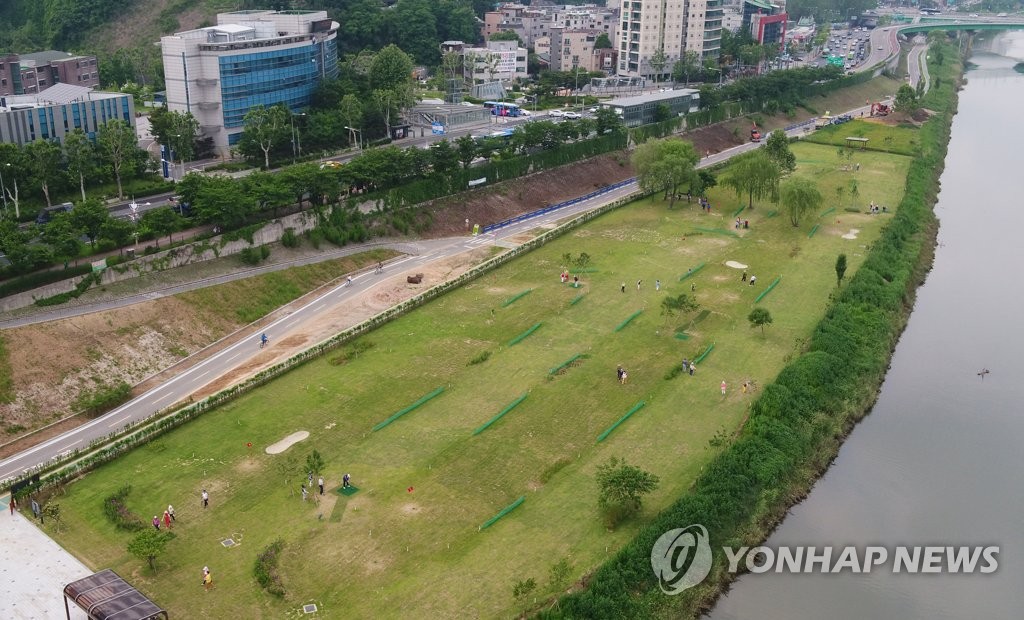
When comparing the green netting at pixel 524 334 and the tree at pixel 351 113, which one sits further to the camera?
the tree at pixel 351 113

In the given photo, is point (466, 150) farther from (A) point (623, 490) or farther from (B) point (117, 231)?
(A) point (623, 490)

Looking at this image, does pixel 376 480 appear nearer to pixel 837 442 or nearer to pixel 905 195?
pixel 837 442

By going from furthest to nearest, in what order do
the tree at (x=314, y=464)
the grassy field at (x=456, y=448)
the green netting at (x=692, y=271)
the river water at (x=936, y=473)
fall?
the green netting at (x=692, y=271) → the tree at (x=314, y=464) → the river water at (x=936, y=473) → the grassy field at (x=456, y=448)

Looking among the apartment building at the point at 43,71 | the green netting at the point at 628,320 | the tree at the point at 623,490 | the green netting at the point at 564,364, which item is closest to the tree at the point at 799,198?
the green netting at the point at 628,320

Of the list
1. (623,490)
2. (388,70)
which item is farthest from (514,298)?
(388,70)

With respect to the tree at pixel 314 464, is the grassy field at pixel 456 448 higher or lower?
lower

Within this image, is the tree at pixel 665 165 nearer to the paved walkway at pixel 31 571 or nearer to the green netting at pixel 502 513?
the green netting at pixel 502 513
